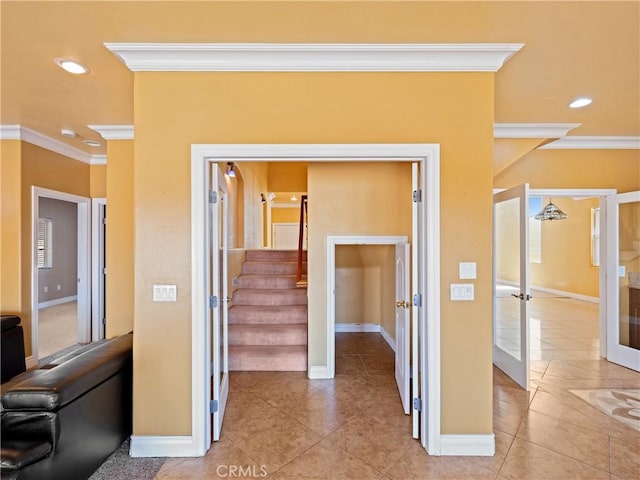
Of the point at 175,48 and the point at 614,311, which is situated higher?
the point at 175,48

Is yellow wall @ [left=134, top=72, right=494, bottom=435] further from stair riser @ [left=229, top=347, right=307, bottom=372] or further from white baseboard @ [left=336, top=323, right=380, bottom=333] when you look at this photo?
white baseboard @ [left=336, top=323, right=380, bottom=333]

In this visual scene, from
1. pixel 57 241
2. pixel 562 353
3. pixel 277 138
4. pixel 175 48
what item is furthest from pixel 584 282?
pixel 57 241

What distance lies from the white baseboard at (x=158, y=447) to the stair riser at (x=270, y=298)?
237cm

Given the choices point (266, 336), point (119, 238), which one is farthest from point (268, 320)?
point (119, 238)

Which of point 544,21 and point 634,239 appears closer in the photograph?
point 544,21

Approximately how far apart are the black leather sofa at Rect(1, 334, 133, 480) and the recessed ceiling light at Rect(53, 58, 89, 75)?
207 centimetres

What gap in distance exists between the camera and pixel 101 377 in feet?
6.59

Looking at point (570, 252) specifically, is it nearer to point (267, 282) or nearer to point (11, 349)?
point (267, 282)

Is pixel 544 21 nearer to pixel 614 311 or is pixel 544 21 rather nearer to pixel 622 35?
pixel 622 35

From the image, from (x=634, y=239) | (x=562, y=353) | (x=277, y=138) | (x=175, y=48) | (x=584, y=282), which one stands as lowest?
(x=562, y=353)

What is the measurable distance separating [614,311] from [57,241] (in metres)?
10.9

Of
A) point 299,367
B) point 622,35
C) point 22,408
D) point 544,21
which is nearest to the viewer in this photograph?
point 22,408

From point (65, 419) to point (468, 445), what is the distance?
8.29 ft

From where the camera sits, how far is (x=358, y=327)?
545 centimetres
